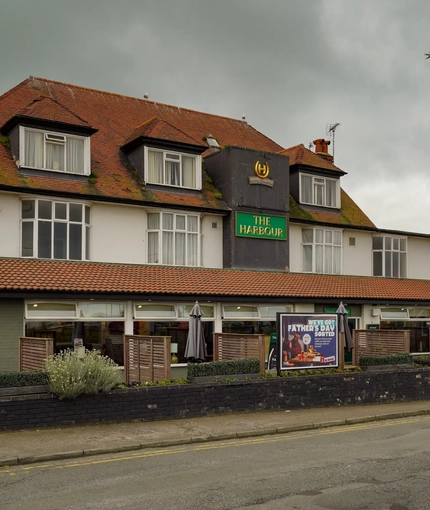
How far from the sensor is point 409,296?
95.0 ft

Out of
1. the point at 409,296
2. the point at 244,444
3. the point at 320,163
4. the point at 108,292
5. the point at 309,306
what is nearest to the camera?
the point at 244,444

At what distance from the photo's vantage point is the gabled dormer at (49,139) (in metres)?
22.8

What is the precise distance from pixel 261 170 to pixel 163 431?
15274mm

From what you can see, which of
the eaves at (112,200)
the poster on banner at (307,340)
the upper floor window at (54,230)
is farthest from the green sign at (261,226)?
the poster on banner at (307,340)

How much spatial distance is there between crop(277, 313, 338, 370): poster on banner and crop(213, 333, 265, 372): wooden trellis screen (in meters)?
0.76

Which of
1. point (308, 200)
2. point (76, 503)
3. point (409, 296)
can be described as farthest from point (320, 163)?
point (76, 503)

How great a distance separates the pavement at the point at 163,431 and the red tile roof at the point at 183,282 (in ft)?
20.0

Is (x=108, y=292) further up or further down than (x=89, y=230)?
further down

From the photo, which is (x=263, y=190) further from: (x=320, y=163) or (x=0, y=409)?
(x=0, y=409)

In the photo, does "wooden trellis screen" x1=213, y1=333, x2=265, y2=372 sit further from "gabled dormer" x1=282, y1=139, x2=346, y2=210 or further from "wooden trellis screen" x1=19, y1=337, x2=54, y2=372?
"gabled dormer" x1=282, y1=139, x2=346, y2=210

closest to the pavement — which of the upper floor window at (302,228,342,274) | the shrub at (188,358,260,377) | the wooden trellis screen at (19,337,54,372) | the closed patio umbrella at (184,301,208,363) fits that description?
the shrub at (188,358,260,377)

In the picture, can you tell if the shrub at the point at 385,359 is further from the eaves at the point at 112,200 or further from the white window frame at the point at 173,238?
the eaves at the point at 112,200

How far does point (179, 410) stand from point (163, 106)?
772 inches

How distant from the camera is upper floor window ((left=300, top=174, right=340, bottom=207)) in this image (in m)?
30.4
